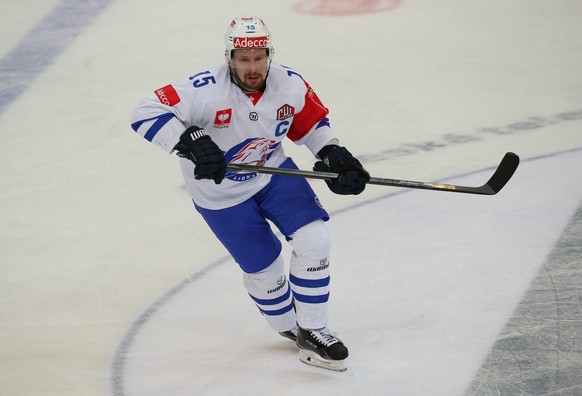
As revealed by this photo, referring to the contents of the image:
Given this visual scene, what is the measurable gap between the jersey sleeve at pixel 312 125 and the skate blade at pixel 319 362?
0.65 m

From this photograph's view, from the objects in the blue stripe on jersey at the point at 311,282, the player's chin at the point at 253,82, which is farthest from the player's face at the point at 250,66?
the blue stripe on jersey at the point at 311,282

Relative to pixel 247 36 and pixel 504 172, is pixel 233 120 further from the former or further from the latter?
pixel 504 172

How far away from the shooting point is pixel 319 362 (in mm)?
3270

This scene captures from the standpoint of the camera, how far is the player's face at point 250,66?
304 cm

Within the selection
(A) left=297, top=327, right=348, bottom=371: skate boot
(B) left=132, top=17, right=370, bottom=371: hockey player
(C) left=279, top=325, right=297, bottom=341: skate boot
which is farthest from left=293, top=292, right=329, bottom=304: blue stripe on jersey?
(C) left=279, top=325, right=297, bottom=341: skate boot

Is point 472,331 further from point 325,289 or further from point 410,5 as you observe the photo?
point 410,5

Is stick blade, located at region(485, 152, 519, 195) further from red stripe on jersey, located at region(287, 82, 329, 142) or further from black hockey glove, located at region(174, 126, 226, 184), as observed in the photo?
black hockey glove, located at region(174, 126, 226, 184)

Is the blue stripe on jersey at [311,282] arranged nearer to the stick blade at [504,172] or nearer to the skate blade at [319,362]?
the skate blade at [319,362]

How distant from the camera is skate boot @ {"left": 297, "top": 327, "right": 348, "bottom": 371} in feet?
Answer: 10.6

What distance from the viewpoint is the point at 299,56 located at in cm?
628

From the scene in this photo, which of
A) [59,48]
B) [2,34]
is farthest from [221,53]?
[2,34]

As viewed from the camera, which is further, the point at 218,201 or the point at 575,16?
the point at 575,16

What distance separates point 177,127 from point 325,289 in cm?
68

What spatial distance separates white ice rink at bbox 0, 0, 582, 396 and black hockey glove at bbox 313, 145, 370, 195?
1.87 feet
